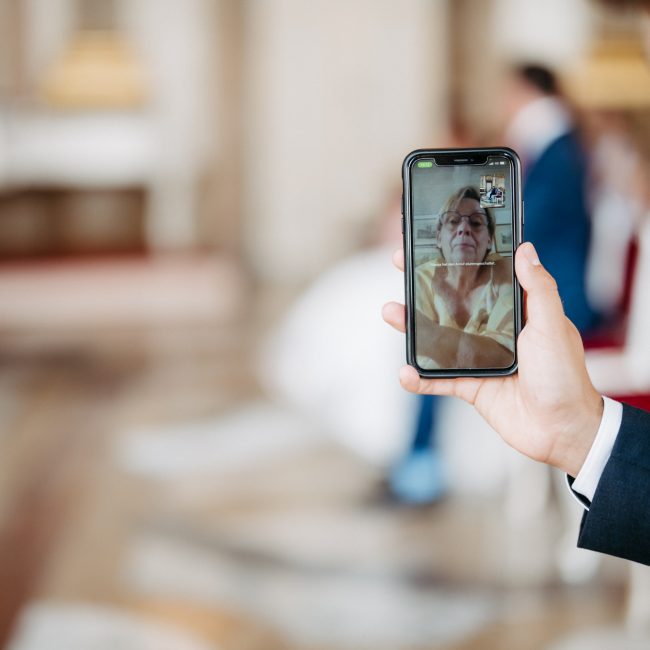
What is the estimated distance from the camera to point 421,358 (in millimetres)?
1021

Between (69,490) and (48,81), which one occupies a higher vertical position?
(48,81)

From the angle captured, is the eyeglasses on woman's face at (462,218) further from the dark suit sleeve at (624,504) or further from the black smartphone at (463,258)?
the dark suit sleeve at (624,504)

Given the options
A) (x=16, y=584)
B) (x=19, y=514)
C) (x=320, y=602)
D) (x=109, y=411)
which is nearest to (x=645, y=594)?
(x=320, y=602)

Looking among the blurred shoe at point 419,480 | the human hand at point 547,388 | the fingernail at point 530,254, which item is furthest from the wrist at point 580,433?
the blurred shoe at point 419,480

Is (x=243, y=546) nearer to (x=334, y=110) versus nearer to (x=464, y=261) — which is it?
(x=464, y=261)

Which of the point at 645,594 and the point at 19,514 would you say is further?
the point at 19,514

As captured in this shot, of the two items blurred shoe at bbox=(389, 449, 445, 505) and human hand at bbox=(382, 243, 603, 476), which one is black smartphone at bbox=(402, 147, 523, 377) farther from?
blurred shoe at bbox=(389, 449, 445, 505)

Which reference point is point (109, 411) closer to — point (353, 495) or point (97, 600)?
point (353, 495)

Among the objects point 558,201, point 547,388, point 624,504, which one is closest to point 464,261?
point 547,388

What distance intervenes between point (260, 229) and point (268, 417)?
4.39 m

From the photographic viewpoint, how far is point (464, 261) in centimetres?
100

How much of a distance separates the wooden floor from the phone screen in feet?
4.66

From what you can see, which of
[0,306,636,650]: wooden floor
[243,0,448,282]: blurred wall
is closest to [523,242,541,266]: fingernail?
[0,306,636,650]: wooden floor

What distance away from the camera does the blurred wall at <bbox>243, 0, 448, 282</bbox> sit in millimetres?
8055
